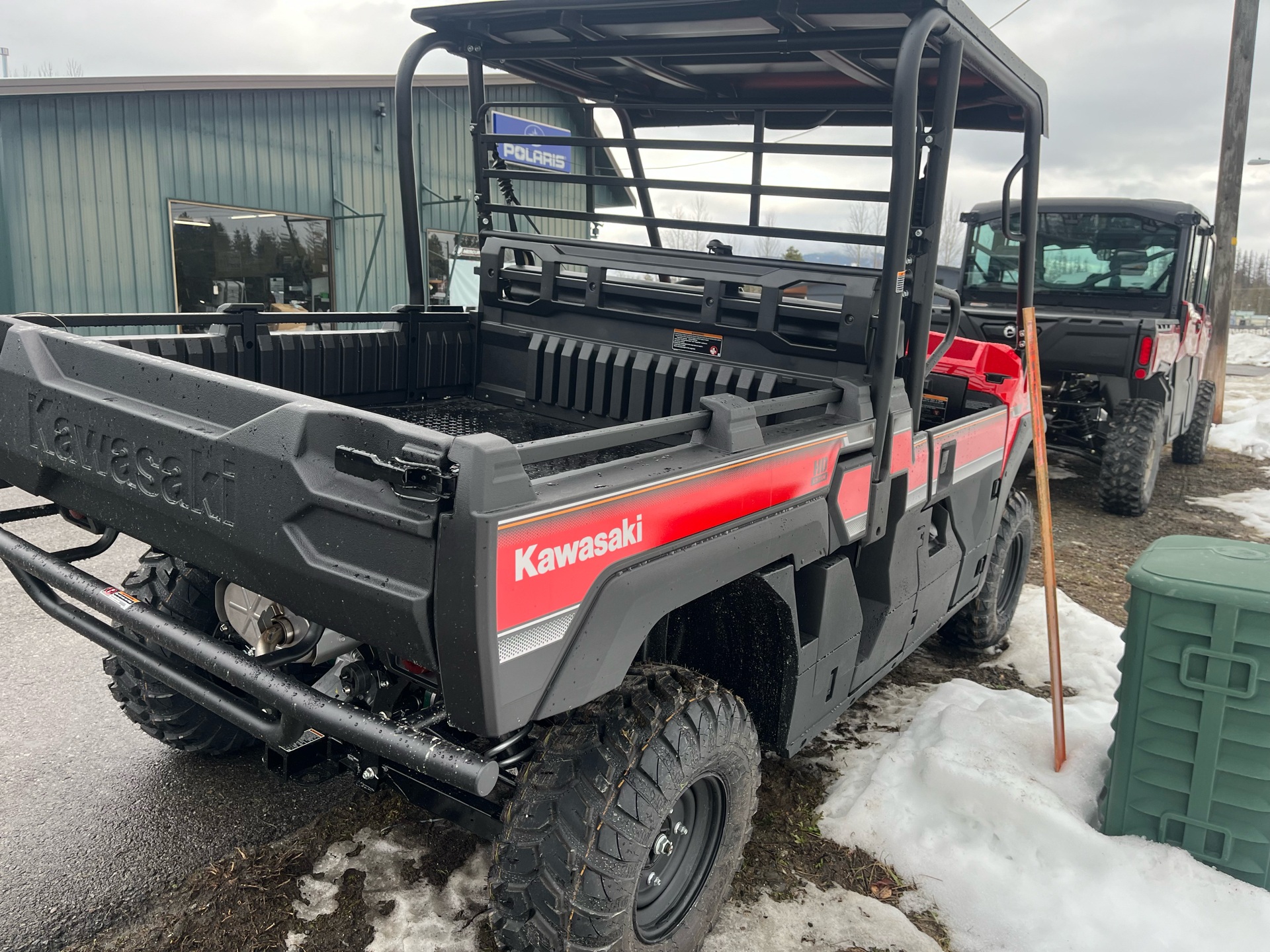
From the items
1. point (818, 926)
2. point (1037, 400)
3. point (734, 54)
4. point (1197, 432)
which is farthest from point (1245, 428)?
point (818, 926)

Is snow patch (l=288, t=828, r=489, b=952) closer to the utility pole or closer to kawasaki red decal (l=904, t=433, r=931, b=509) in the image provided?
kawasaki red decal (l=904, t=433, r=931, b=509)

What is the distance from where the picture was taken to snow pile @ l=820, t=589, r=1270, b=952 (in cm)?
249

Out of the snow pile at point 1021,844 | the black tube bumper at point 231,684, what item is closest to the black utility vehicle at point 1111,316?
the snow pile at point 1021,844

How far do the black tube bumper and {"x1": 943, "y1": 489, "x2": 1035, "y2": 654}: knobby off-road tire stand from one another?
3057 mm

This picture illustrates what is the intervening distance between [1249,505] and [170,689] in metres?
8.57

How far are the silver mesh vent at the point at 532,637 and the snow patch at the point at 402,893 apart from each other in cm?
119

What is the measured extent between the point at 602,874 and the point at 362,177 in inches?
473

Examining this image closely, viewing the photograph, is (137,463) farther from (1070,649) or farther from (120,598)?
(1070,649)

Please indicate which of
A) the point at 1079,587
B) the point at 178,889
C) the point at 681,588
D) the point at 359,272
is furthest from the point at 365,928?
the point at 359,272

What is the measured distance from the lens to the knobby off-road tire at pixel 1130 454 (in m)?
7.41

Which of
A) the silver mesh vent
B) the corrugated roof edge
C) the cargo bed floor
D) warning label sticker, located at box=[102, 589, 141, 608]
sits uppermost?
the corrugated roof edge

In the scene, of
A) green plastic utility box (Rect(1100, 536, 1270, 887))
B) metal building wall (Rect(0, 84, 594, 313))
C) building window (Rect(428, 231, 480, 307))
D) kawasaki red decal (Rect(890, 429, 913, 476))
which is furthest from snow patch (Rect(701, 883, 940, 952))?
building window (Rect(428, 231, 480, 307))

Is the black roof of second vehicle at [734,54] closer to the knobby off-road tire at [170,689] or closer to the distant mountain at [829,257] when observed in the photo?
the distant mountain at [829,257]

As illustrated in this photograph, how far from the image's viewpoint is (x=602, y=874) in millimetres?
1979
